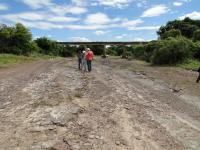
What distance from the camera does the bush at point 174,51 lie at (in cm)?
A: 4047

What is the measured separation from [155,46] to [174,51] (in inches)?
374

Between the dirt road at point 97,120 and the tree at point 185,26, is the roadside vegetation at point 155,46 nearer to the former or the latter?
the tree at point 185,26

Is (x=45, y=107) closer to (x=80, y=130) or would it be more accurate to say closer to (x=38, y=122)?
(x=38, y=122)

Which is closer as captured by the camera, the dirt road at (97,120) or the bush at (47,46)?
the dirt road at (97,120)

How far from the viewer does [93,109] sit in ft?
39.7

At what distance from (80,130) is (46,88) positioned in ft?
27.4

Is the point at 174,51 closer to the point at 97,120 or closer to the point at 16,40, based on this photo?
the point at 97,120

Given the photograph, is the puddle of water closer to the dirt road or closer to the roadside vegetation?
the dirt road

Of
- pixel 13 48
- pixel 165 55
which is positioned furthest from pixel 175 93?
pixel 13 48

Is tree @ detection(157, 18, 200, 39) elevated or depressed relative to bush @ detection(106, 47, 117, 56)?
elevated

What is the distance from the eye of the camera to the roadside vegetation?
1607 inches

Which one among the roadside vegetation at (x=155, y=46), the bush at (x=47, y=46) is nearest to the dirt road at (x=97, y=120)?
the roadside vegetation at (x=155, y=46)

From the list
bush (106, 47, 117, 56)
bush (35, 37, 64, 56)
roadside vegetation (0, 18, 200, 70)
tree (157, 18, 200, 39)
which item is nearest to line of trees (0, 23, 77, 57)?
roadside vegetation (0, 18, 200, 70)

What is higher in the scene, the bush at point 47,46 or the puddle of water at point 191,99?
the puddle of water at point 191,99
